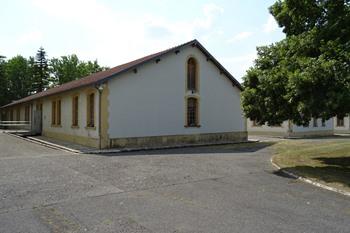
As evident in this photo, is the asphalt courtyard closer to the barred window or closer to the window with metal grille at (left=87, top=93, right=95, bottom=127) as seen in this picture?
the window with metal grille at (left=87, top=93, right=95, bottom=127)

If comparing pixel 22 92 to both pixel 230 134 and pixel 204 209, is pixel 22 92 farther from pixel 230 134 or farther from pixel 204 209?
pixel 204 209

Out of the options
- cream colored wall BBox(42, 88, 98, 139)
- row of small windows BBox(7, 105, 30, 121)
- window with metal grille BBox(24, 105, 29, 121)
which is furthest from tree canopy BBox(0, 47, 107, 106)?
→ cream colored wall BBox(42, 88, 98, 139)

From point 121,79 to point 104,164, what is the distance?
7.48m

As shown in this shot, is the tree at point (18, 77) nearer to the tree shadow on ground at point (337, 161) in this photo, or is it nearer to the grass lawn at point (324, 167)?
the grass lawn at point (324, 167)

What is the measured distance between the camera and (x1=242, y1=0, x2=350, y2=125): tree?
31.1 ft

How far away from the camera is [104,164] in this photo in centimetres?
1248

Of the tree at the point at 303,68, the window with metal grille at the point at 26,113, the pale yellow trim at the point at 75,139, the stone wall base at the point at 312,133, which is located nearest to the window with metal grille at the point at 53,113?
the pale yellow trim at the point at 75,139

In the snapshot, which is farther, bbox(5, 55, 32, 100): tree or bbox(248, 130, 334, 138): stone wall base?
bbox(5, 55, 32, 100): tree

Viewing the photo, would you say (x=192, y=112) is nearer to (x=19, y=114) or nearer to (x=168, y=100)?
(x=168, y=100)

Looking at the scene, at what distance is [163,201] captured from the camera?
23.4ft

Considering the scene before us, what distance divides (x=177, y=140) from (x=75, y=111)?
6856mm

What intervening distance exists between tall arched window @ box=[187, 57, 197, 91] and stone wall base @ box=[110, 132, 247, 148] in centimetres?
320

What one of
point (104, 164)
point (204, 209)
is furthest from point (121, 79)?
point (204, 209)

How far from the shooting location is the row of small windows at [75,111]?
19.7 m
